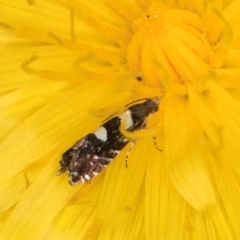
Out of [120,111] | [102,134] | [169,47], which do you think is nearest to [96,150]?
[102,134]

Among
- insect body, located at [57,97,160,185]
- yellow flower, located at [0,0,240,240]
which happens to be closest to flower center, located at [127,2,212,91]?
yellow flower, located at [0,0,240,240]

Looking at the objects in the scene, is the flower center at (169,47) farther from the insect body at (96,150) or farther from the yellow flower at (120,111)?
the insect body at (96,150)

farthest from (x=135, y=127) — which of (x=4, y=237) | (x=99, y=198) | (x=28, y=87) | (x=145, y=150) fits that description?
(x=4, y=237)

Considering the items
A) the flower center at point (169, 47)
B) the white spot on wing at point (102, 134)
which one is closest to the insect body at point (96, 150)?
the white spot on wing at point (102, 134)

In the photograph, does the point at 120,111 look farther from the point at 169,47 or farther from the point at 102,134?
the point at 169,47

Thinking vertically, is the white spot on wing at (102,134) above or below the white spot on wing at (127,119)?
above

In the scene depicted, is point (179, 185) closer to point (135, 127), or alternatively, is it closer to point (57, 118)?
point (135, 127)

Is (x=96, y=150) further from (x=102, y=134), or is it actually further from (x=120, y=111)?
(x=120, y=111)

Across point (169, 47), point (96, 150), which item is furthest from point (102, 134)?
point (169, 47)
